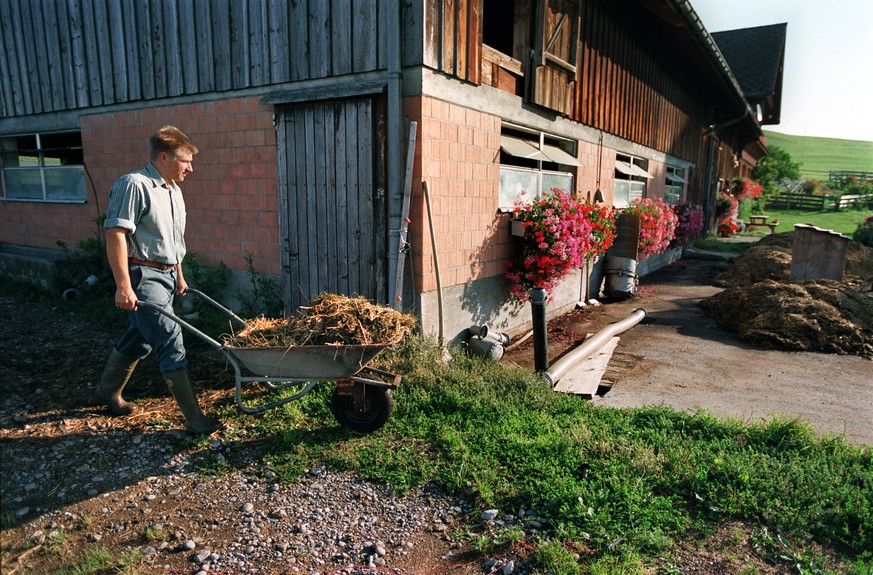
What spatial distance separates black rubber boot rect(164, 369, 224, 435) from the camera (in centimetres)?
398

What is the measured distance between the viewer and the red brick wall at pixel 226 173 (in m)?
6.67

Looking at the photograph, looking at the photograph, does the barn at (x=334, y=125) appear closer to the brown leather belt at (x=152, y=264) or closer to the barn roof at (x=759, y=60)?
the brown leather belt at (x=152, y=264)

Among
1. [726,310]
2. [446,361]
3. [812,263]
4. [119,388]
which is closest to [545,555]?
[446,361]

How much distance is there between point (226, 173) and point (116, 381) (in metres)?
3.42

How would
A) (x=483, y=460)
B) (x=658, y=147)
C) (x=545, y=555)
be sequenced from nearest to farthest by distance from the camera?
(x=545, y=555), (x=483, y=460), (x=658, y=147)

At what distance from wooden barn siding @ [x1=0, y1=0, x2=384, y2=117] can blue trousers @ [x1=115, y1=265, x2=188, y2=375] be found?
305 centimetres

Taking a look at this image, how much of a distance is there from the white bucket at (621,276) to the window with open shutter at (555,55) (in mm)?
3114

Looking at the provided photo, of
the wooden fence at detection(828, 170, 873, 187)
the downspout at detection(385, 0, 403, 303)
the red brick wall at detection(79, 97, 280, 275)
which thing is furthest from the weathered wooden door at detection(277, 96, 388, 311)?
the wooden fence at detection(828, 170, 873, 187)

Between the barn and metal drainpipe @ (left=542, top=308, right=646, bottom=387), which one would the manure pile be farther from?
the barn

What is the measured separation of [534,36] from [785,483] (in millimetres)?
6108

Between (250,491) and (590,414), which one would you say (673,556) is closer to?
(590,414)

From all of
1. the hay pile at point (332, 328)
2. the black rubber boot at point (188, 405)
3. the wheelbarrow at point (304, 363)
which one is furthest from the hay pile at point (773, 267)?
the black rubber boot at point (188, 405)

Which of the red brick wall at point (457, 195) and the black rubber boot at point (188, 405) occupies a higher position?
the red brick wall at point (457, 195)

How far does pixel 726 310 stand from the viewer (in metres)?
9.09
